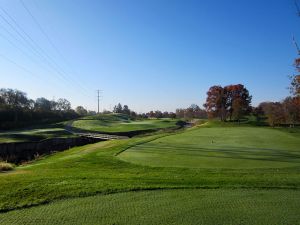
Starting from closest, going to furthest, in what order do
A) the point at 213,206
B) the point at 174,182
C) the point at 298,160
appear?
the point at 213,206, the point at 174,182, the point at 298,160

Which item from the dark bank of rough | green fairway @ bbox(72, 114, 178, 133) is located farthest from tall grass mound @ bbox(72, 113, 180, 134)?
the dark bank of rough

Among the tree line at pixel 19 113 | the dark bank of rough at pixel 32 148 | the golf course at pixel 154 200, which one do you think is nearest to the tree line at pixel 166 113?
the tree line at pixel 19 113

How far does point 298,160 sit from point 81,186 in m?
10.5

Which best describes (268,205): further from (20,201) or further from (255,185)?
(20,201)

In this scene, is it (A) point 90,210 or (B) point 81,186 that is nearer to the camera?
(A) point 90,210

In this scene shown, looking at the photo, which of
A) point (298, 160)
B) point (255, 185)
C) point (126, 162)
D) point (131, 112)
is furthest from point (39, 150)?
point (131, 112)

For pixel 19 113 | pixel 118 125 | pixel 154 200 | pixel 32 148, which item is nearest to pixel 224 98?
pixel 118 125

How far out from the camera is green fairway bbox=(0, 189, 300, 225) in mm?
5898

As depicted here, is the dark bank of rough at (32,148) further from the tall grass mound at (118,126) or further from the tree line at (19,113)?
the tree line at (19,113)

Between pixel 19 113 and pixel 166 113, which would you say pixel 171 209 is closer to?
pixel 19 113

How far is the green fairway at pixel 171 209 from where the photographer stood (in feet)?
19.4

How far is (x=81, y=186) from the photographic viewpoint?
8477 millimetres

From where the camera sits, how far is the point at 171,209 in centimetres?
652

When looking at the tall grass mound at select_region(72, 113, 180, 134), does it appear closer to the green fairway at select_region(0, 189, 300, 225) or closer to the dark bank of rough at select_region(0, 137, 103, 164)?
the dark bank of rough at select_region(0, 137, 103, 164)
